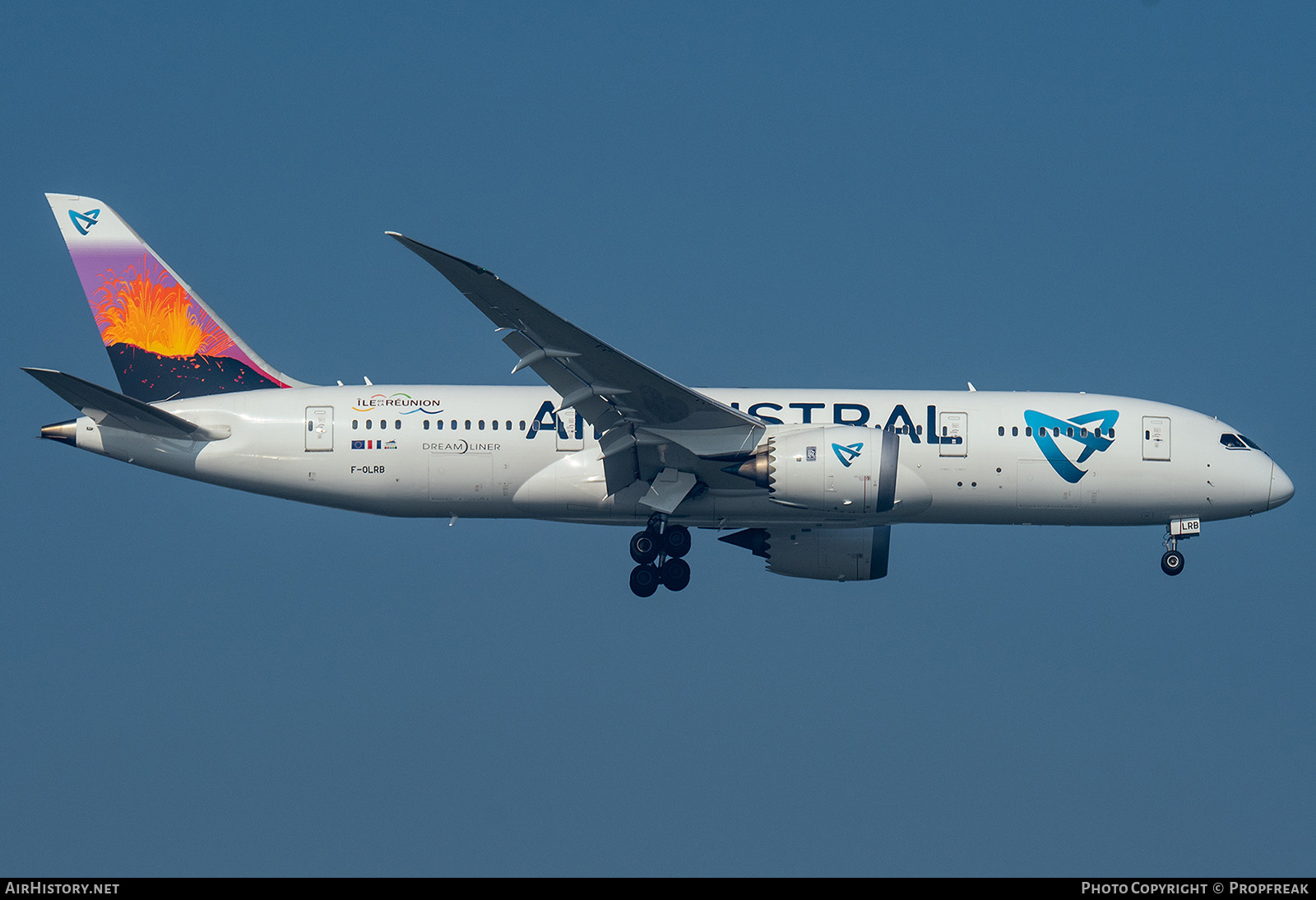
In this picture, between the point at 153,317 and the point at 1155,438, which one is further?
the point at 153,317

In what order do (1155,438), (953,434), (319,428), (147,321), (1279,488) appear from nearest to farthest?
(319,428) → (953,434) → (1155,438) → (1279,488) → (147,321)

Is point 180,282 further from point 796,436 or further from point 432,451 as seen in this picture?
point 796,436

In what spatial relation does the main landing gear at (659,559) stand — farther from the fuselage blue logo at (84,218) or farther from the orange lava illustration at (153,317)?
the fuselage blue logo at (84,218)

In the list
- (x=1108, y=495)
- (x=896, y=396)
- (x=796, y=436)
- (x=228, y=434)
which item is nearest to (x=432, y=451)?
(x=228, y=434)

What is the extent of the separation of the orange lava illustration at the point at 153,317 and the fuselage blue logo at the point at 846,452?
13049 mm

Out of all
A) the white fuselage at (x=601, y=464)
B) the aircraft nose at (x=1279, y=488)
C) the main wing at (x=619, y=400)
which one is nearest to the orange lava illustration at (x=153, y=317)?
the white fuselage at (x=601, y=464)

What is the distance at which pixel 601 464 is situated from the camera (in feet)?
95.7

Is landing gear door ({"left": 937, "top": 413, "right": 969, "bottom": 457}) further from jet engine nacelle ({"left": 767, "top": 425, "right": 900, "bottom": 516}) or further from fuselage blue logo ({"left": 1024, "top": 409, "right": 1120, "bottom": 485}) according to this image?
jet engine nacelle ({"left": 767, "top": 425, "right": 900, "bottom": 516})

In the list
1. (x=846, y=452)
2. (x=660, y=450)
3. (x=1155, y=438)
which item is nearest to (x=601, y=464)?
(x=660, y=450)

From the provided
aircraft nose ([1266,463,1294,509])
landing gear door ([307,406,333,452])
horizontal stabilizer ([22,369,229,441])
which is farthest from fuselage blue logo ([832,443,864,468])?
horizontal stabilizer ([22,369,229,441])

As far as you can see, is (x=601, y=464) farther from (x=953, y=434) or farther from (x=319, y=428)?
(x=953, y=434)

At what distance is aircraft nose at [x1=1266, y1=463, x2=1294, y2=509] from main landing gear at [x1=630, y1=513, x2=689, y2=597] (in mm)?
12114

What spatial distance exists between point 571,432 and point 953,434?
24.9 feet

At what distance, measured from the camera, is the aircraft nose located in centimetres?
3098
